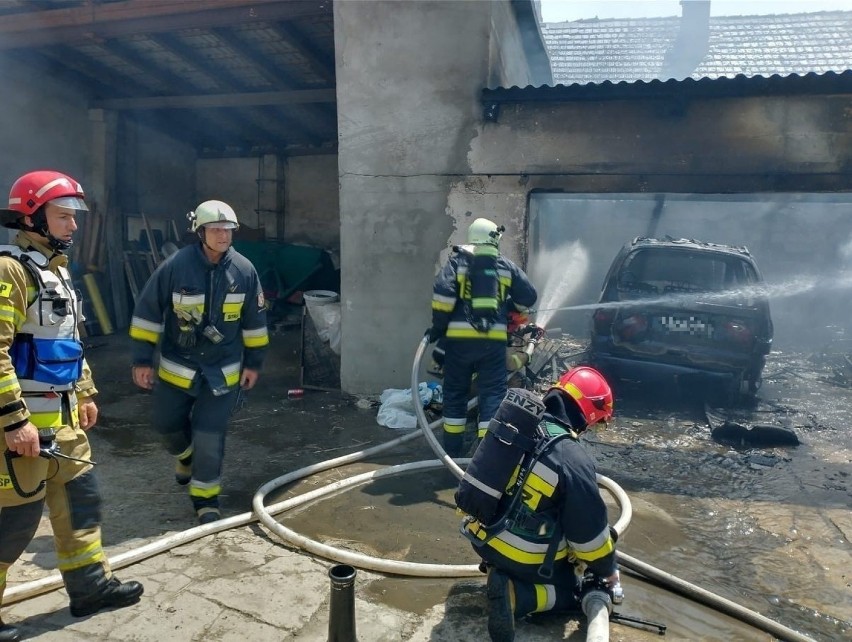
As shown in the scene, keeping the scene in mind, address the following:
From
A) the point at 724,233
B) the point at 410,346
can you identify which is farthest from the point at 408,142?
→ the point at 724,233

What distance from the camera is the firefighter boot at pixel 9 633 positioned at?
7.90ft

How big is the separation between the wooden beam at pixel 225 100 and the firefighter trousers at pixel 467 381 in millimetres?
5571

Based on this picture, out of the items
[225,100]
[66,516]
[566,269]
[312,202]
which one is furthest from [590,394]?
[566,269]

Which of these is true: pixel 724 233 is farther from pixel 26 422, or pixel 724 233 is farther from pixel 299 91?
pixel 26 422

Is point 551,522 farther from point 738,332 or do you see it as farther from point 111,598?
point 738,332

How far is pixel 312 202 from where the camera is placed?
11.9 metres

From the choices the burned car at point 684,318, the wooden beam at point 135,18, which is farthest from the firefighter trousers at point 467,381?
the wooden beam at point 135,18

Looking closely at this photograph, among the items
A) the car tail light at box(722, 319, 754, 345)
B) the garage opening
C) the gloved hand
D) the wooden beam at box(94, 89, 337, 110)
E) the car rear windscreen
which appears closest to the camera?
the gloved hand

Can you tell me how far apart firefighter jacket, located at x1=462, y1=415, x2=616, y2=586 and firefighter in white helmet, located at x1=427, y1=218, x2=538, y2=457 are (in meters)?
2.03

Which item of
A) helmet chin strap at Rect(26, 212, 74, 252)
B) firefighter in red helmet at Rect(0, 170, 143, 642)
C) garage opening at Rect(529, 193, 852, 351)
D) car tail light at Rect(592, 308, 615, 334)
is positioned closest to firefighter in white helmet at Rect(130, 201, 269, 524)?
firefighter in red helmet at Rect(0, 170, 143, 642)

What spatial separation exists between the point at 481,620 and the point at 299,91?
26.7 ft

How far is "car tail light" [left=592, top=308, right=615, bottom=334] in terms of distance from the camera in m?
6.25

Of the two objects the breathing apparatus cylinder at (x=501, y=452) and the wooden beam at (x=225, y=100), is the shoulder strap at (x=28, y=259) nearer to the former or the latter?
the breathing apparatus cylinder at (x=501, y=452)

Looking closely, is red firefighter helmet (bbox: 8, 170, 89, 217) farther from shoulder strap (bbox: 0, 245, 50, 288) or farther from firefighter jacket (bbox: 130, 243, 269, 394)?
firefighter jacket (bbox: 130, 243, 269, 394)
